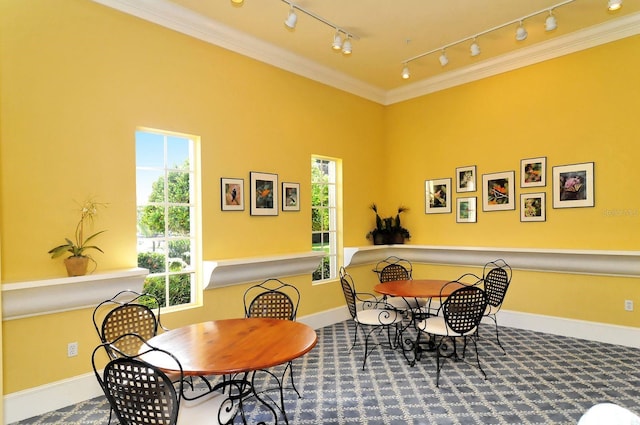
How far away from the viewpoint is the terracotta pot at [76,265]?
307cm

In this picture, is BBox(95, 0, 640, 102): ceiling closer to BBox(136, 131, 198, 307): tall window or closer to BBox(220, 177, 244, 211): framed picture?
BBox(136, 131, 198, 307): tall window

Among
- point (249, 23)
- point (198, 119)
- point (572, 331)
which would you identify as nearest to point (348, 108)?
point (249, 23)

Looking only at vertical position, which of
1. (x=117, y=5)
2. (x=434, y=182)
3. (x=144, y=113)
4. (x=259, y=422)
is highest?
(x=117, y=5)

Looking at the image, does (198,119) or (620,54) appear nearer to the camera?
(198,119)

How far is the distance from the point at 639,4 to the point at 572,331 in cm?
384

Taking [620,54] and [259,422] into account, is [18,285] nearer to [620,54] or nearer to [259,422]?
[259,422]

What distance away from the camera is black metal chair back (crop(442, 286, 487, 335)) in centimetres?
335

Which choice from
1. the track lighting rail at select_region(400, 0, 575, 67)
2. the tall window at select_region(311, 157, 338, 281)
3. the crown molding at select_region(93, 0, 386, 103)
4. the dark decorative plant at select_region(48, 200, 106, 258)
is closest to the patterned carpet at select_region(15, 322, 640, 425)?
the dark decorative plant at select_region(48, 200, 106, 258)

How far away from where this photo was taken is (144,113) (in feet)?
12.1

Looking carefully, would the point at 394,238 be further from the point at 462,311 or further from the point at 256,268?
the point at 462,311

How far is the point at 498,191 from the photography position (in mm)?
5375

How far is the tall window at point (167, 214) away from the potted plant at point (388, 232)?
10.4 ft

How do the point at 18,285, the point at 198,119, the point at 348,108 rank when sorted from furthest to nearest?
the point at 348,108
the point at 198,119
the point at 18,285

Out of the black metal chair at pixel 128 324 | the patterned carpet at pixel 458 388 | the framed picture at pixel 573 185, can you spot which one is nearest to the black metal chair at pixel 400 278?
the patterned carpet at pixel 458 388
